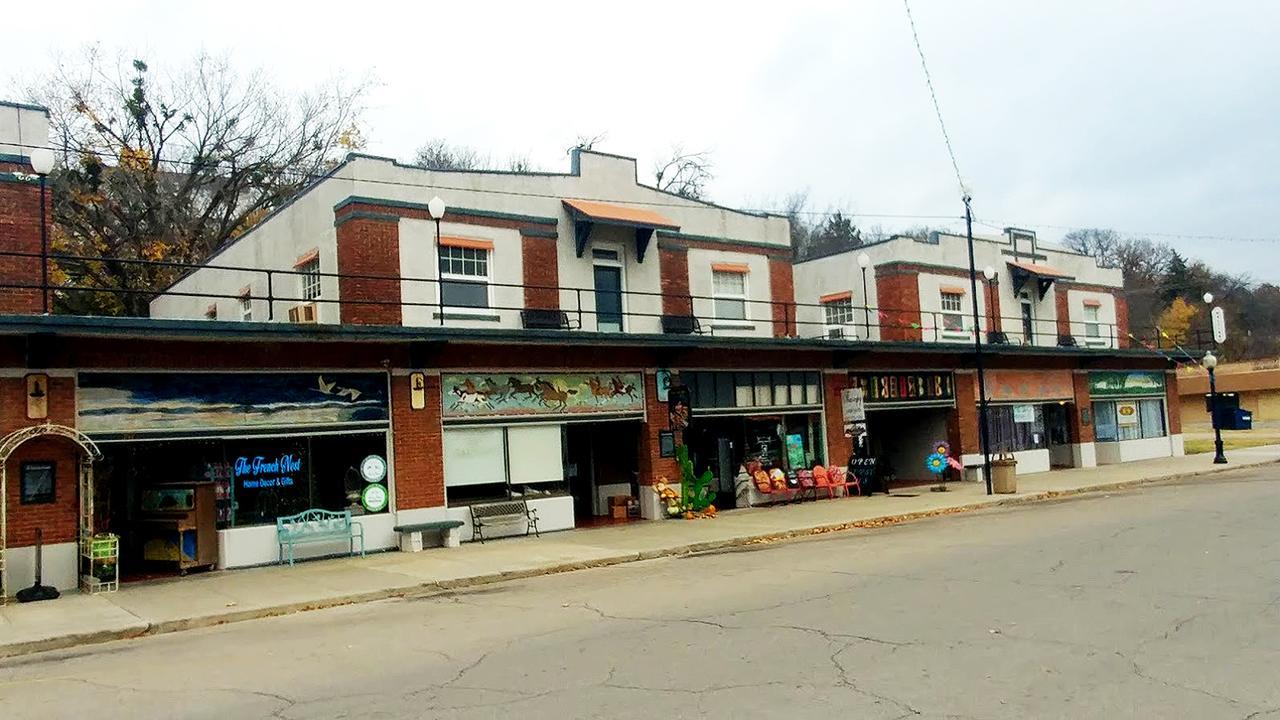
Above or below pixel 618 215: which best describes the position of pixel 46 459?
below

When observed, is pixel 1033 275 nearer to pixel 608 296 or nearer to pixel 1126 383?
pixel 1126 383

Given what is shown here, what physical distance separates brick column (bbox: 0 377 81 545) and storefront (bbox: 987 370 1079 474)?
24.7 m

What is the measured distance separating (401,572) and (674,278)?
11712mm

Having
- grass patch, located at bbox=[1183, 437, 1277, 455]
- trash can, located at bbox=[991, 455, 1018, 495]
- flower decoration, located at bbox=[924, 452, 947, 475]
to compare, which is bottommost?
grass patch, located at bbox=[1183, 437, 1277, 455]

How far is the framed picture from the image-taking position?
22.0m

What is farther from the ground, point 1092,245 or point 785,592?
point 1092,245

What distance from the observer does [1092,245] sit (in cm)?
10262

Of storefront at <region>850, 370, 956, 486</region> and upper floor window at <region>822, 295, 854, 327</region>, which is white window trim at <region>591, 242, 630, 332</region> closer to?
storefront at <region>850, 370, 956, 486</region>

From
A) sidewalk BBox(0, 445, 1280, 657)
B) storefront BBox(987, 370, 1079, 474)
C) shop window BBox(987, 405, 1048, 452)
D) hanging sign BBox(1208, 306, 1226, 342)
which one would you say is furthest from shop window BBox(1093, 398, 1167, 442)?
sidewalk BBox(0, 445, 1280, 657)

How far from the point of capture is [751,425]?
2478 centimetres

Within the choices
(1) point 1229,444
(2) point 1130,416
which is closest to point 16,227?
(2) point 1130,416

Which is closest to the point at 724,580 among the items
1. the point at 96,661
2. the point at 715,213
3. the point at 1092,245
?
the point at 96,661

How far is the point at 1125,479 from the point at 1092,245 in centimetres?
8325

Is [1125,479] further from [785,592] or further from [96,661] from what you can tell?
Result: [96,661]
